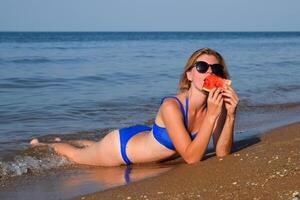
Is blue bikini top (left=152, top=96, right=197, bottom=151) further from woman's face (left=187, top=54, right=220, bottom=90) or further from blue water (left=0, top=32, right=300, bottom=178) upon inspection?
blue water (left=0, top=32, right=300, bottom=178)

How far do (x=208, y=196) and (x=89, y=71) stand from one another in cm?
1440

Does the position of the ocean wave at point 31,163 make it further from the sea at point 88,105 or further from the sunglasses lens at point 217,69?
the sunglasses lens at point 217,69

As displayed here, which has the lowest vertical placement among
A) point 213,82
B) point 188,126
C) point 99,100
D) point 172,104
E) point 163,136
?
point 99,100

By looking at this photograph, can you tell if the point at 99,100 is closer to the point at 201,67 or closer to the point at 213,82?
the point at 201,67

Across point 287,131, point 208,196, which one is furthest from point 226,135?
point 287,131

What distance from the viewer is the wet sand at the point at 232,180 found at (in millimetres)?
3576

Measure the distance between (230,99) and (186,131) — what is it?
0.48 meters

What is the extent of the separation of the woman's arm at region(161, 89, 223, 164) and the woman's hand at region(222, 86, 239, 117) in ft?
0.37

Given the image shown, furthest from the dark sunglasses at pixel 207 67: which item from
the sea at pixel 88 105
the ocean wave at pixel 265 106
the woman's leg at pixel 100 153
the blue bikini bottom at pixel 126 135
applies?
the ocean wave at pixel 265 106

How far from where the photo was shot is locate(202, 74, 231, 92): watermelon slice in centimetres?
446

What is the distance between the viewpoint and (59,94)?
1164 cm

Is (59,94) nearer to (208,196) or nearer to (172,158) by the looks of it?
(172,158)

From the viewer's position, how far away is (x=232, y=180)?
154 inches

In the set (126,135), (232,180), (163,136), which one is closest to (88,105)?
(126,135)
